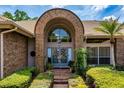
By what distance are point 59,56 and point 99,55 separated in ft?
14.1

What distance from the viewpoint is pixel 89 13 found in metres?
54.9

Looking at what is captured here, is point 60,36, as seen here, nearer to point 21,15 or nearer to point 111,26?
point 111,26

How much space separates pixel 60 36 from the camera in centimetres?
2775

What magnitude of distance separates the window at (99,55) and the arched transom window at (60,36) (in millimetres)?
3135

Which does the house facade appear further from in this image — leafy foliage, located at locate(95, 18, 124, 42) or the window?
leafy foliage, located at locate(95, 18, 124, 42)

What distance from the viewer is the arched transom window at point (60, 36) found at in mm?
27641

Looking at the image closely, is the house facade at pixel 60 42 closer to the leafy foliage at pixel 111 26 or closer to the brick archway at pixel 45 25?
the brick archway at pixel 45 25

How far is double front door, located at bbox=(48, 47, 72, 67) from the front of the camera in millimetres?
27672

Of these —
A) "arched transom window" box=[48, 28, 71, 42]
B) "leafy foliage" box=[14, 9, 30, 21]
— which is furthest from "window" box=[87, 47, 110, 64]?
"leafy foliage" box=[14, 9, 30, 21]

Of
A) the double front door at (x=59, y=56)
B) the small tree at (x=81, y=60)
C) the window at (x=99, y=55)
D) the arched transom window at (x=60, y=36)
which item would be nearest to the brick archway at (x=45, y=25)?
the small tree at (x=81, y=60)

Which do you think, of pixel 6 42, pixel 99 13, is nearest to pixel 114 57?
pixel 6 42

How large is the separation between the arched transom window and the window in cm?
313

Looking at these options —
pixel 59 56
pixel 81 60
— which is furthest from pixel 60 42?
pixel 81 60

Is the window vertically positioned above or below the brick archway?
below
